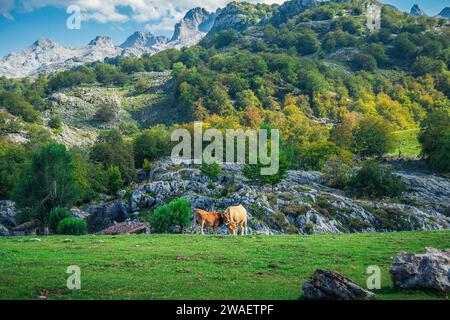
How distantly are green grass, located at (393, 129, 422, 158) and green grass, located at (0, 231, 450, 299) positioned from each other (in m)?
92.1

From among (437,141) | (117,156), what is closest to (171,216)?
(117,156)

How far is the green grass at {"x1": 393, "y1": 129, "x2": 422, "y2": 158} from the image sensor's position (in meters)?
119

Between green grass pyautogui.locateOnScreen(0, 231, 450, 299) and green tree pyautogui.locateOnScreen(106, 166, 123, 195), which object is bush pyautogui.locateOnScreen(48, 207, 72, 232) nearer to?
green grass pyautogui.locateOnScreen(0, 231, 450, 299)

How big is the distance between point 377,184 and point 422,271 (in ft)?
206

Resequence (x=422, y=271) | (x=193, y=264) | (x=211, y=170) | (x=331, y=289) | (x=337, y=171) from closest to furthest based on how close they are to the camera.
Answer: (x=331, y=289) → (x=422, y=271) → (x=193, y=264) → (x=211, y=170) → (x=337, y=171)

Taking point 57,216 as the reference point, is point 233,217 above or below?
above

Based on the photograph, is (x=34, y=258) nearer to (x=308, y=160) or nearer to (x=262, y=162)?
(x=262, y=162)

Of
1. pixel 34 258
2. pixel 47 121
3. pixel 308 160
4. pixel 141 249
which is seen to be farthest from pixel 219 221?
pixel 47 121

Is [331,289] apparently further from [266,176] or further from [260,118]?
[260,118]

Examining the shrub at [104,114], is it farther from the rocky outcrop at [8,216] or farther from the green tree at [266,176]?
the green tree at [266,176]

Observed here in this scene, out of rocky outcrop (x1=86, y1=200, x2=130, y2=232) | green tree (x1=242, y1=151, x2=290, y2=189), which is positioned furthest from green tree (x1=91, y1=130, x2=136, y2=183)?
green tree (x1=242, y1=151, x2=290, y2=189)

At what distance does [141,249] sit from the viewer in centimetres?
2728

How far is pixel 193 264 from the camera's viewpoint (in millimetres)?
22109

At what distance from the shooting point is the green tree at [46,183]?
5316 centimetres
